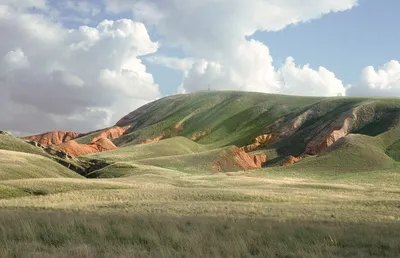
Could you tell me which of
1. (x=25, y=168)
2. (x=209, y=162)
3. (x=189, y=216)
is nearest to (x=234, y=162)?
(x=209, y=162)

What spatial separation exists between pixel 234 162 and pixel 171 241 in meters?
131

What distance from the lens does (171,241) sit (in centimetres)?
1156

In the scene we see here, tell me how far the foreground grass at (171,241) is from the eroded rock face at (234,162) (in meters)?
115

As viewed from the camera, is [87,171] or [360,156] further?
[360,156]

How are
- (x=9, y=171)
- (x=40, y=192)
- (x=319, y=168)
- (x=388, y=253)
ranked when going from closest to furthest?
(x=388, y=253)
(x=40, y=192)
(x=9, y=171)
(x=319, y=168)

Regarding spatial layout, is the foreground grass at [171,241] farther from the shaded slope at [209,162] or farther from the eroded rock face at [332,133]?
the eroded rock face at [332,133]

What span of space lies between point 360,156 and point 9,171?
97.0 meters

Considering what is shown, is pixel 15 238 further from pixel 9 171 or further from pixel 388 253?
pixel 9 171

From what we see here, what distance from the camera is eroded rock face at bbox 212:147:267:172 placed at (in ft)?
436

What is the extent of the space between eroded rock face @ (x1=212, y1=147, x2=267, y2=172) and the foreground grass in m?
115

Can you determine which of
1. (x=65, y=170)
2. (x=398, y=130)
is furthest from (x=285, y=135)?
(x=65, y=170)

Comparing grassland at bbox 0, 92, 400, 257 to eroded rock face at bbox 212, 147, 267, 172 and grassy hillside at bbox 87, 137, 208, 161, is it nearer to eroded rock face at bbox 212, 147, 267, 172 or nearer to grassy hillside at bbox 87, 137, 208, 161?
eroded rock face at bbox 212, 147, 267, 172

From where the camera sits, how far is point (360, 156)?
12550 cm

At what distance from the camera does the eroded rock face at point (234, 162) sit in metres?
133
